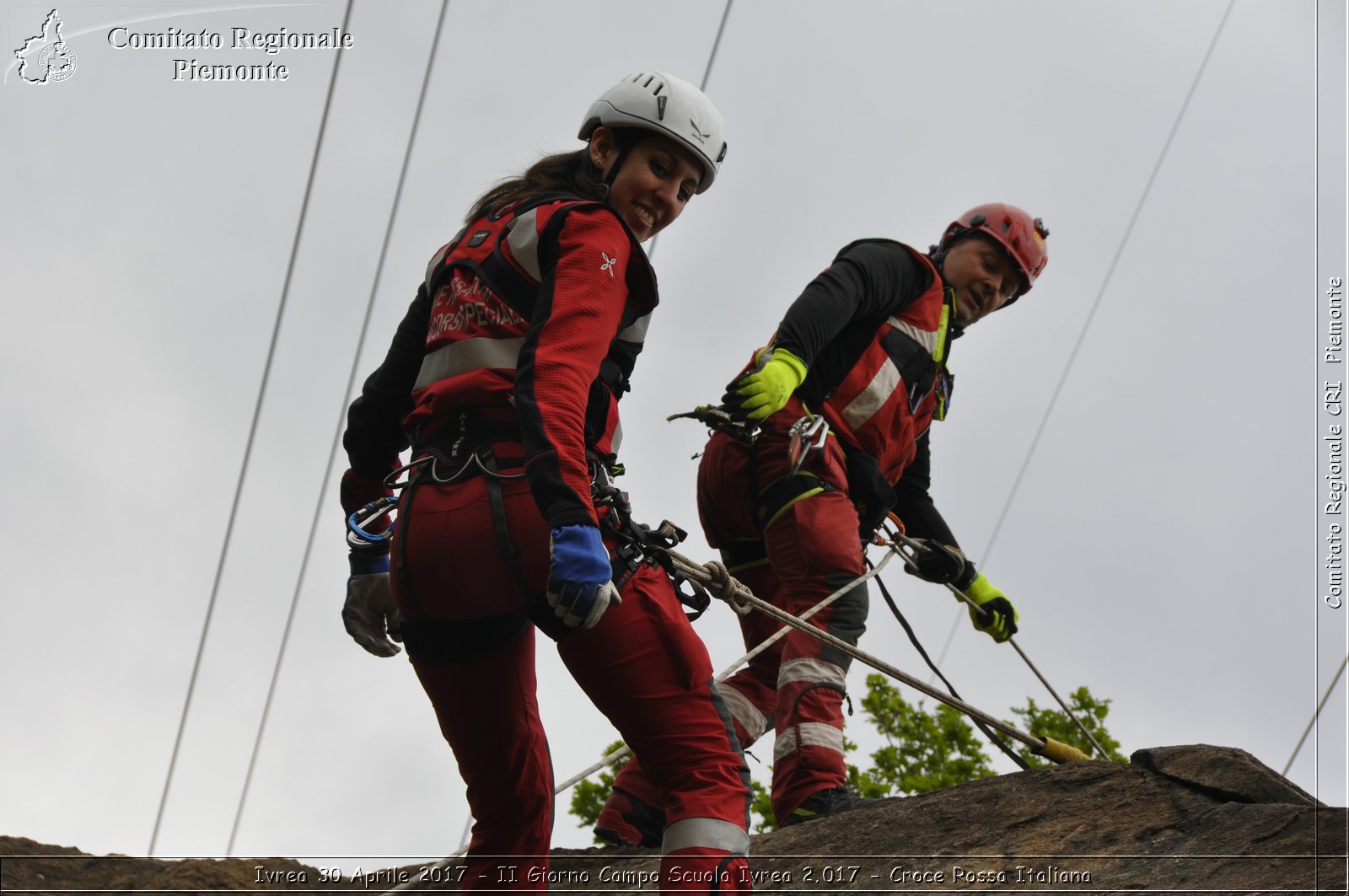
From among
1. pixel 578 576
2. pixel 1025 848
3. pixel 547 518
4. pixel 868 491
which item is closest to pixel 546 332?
pixel 547 518

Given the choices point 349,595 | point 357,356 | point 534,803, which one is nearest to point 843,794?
point 534,803

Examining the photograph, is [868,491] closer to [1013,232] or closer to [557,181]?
[1013,232]

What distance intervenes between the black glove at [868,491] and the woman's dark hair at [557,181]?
1991 millimetres

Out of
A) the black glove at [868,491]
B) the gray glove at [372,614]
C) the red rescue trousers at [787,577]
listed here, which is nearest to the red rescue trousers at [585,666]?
the gray glove at [372,614]

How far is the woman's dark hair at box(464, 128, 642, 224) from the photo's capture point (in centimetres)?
335

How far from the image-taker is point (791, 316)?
4695 millimetres

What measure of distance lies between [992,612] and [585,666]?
3.19m

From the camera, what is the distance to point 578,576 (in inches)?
106

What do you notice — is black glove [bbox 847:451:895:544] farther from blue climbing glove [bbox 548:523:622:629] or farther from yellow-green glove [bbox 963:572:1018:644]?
blue climbing glove [bbox 548:523:622:629]

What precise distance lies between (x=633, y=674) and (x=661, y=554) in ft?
1.11

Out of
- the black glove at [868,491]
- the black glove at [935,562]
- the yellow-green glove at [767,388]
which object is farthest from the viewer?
the black glove at [935,562]

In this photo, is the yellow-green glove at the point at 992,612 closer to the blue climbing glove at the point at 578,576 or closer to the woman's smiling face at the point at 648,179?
the woman's smiling face at the point at 648,179

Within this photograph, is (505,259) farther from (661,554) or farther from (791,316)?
(791,316)

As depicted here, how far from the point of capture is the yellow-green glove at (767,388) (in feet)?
14.8
